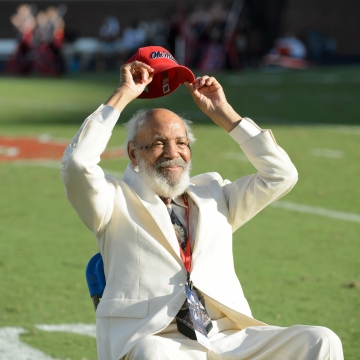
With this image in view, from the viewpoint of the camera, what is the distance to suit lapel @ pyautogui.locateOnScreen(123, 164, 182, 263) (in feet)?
14.0

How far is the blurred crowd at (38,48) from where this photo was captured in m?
29.7

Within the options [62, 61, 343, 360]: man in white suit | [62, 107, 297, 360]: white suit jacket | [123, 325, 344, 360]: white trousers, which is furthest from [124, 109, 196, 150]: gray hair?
[123, 325, 344, 360]: white trousers

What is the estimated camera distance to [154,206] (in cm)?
438

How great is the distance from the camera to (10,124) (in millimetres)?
17078

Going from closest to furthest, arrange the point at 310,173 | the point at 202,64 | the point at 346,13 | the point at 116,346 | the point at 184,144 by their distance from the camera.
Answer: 1. the point at 116,346
2. the point at 184,144
3. the point at 310,173
4. the point at 202,64
5. the point at 346,13

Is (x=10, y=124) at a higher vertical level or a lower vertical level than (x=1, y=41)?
higher

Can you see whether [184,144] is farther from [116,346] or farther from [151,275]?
[116,346]

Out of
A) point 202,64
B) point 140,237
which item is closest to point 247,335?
point 140,237

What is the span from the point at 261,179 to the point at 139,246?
0.73 m

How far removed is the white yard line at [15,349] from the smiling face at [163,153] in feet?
5.06

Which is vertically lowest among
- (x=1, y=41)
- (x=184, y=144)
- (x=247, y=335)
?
(x=1, y=41)

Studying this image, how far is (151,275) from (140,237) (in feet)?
0.61

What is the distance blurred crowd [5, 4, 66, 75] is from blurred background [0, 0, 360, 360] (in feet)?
0.16

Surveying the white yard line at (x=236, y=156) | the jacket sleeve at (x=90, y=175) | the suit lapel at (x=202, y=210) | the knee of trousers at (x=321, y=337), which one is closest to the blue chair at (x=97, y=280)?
the jacket sleeve at (x=90, y=175)
